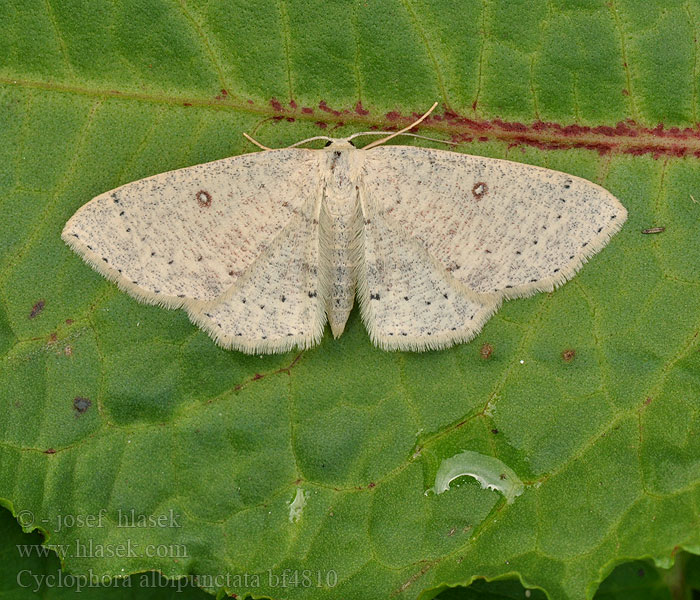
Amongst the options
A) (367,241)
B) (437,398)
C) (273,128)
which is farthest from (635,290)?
(273,128)

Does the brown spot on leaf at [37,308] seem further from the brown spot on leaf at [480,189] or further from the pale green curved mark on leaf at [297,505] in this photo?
the brown spot on leaf at [480,189]

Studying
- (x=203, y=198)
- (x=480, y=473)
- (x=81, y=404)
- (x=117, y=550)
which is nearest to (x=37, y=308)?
(x=81, y=404)

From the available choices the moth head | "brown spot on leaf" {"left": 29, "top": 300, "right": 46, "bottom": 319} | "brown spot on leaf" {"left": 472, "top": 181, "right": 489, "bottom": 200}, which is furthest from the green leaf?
"brown spot on leaf" {"left": 472, "top": 181, "right": 489, "bottom": 200}

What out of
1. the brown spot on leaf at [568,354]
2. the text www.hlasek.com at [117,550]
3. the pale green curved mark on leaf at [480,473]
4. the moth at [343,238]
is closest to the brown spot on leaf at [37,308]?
the moth at [343,238]

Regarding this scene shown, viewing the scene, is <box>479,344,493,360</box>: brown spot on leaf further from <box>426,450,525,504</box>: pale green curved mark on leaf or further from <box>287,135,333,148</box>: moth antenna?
<box>287,135,333,148</box>: moth antenna

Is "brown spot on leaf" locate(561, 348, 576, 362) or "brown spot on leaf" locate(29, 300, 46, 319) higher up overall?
"brown spot on leaf" locate(29, 300, 46, 319)

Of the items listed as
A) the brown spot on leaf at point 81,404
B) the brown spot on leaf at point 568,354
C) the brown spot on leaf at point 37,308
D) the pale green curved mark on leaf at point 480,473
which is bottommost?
the pale green curved mark on leaf at point 480,473
